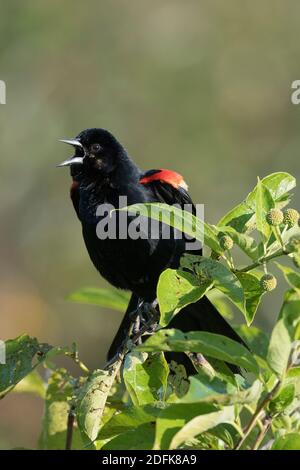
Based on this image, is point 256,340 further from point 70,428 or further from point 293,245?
point 293,245

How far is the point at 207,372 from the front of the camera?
143cm

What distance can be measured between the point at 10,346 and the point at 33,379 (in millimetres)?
294

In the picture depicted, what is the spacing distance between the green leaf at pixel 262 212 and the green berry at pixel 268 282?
7cm

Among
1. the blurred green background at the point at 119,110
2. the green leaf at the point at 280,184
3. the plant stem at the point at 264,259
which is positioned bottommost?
the plant stem at the point at 264,259

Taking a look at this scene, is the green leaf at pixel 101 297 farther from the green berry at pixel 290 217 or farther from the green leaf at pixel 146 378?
the green berry at pixel 290 217

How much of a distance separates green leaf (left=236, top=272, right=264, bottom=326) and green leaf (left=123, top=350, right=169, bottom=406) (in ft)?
0.75

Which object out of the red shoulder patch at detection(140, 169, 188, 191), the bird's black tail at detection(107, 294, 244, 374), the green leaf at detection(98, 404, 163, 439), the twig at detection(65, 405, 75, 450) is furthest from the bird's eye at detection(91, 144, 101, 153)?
the green leaf at detection(98, 404, 163, 439)

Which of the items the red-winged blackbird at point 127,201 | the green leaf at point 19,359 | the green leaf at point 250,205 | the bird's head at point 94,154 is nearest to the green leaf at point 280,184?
the green leaf at point 250,205

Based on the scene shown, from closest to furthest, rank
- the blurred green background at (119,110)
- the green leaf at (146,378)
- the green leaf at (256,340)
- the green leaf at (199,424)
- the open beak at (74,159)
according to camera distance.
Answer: the green leaf at (199,424) < the green leaf at (146,378) < the green leaf at (256,340) < the open beak at (74,159) < the blurred green background at (119,110)

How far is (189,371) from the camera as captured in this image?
2.36 metres

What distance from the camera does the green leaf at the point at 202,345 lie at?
4.16 feet

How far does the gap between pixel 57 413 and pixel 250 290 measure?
0.76 meters

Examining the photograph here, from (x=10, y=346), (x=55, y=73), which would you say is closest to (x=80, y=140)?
(x=10, y=346)

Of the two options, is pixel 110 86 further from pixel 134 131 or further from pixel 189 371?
pixel 189 371
